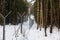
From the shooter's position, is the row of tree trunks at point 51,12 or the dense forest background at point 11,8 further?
the dense forest background at point 11,8

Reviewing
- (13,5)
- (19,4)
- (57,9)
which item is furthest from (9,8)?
(57,9)

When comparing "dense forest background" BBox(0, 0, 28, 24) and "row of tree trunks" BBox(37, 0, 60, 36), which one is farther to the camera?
"dense forest background" BBox(0, 0, 28, 24)

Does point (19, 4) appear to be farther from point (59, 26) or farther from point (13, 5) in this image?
point (59, 26)

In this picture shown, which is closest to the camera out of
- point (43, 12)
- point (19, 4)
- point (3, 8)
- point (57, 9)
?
point (43, 12)

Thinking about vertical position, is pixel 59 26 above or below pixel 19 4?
below

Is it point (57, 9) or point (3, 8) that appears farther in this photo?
point (3, 8)

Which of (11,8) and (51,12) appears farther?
(11,8)

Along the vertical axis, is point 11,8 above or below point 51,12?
above

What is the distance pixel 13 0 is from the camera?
29.9 metres

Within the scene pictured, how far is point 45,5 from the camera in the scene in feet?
56.0

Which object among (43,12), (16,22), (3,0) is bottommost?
(16,22)

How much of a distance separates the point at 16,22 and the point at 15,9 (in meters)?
3.28

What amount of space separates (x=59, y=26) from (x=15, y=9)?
41.7 feet

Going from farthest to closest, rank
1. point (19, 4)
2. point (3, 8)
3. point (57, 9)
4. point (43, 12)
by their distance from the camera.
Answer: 1. point (19, 4)
2. point (3, 8)
3. point (57, 9)
4. point (43, 12)
